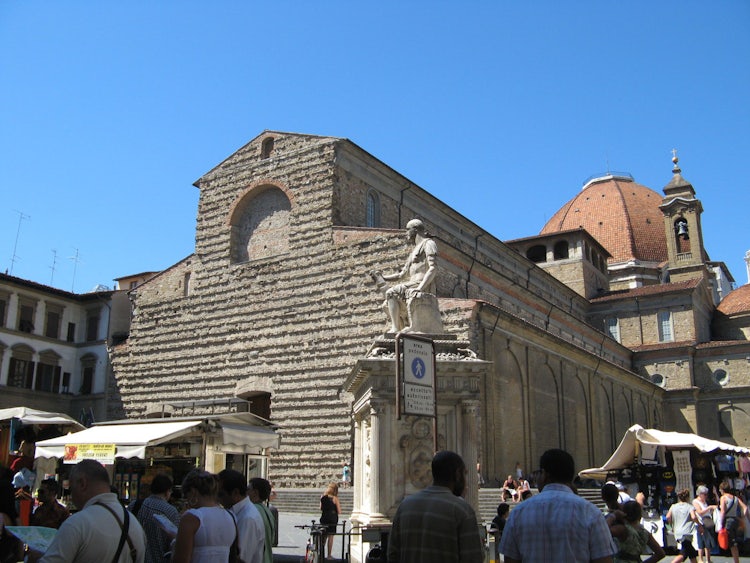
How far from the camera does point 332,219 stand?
92.0ft

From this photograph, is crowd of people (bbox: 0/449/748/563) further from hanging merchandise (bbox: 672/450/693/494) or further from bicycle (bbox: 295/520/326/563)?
hanging merchandise (bbox: 672/450/693/494)

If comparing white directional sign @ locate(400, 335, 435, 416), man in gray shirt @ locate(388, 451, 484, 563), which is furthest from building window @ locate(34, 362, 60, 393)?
man in gray shirt @ locate(388, 451, 484, 563)

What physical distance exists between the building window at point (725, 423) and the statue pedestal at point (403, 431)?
39.3 m

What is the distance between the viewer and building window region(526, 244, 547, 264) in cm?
5062

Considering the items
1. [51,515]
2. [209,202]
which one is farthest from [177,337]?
[51,515]

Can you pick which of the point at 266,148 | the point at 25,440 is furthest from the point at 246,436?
the point at 266,148

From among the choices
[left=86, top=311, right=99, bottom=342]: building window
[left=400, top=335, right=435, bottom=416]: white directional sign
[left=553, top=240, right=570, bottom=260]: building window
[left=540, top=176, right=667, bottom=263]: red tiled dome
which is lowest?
[left=400, top=335, right=435, bottom=416]: white directional sign

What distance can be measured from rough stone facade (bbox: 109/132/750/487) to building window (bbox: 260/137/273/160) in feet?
0.18

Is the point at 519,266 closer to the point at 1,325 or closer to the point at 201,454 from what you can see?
the point at 1,325

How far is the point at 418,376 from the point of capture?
28.6 ft

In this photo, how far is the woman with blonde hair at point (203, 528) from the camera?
5.01 meters

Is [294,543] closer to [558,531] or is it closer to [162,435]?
[162,435]

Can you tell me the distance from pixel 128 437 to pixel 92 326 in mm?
24430

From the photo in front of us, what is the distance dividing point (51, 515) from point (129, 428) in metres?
6.94
